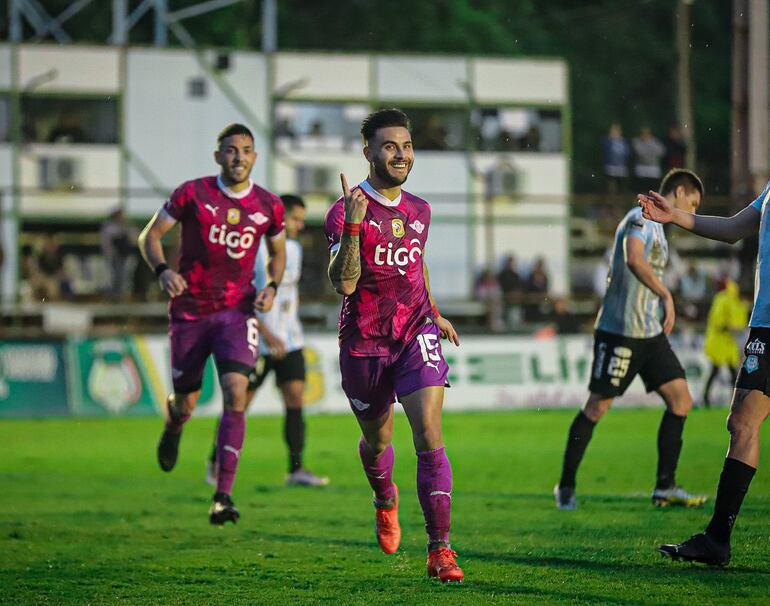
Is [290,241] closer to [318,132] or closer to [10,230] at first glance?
[10,230]

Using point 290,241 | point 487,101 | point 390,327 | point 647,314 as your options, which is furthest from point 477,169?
point 390,327

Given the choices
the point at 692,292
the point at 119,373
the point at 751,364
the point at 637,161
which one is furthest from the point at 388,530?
the point at 637,161

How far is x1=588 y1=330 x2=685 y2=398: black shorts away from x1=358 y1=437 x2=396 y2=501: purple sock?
2.79 m

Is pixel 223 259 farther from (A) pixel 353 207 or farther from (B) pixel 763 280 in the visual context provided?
(B) pixel 763 280

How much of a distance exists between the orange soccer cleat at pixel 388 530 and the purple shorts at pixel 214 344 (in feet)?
7.37

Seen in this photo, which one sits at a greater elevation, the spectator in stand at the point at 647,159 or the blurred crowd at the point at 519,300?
the spectator in stand at the point at 647,159

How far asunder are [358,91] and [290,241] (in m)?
20.3

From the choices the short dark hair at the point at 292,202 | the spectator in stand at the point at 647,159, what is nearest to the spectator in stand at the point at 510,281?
the spectator in stand at the point at 647,159

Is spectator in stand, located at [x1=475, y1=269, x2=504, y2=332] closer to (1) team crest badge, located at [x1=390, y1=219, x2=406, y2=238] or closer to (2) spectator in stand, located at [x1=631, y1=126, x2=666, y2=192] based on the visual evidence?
(2) spectator in stand, located at [x1=631, y1=126, x2=666, y2=192]

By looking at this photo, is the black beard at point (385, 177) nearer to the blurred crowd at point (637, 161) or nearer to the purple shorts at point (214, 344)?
the purple shorts at point (214, 344)

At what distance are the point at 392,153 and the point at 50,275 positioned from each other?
19558 millimetres

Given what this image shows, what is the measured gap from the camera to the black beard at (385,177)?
7.77 meters

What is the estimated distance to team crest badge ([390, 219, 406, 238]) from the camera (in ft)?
25.7

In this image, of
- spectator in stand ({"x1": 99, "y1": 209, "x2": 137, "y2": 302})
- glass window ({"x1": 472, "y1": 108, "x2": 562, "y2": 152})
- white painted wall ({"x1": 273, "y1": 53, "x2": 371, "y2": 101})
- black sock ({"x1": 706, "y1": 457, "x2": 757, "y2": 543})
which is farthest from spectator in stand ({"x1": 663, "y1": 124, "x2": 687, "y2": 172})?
black sock ({"x1": 706, "y1": 457, "x2": 757, "y2": 543})
